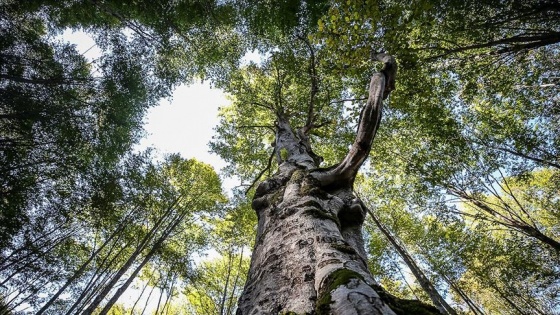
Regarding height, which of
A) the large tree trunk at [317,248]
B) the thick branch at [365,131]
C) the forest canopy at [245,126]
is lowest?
the large tree trunk at [317,248]

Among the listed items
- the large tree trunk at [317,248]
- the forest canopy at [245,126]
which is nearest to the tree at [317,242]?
the large tree trunk at [317,248]

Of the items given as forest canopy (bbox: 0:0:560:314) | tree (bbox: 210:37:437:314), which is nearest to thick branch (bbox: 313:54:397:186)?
tree (bbox: 210:37:437:314)

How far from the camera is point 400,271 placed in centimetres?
1224

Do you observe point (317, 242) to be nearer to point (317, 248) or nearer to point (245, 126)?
point (317, 248)

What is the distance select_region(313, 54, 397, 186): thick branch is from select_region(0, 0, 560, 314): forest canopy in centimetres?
180

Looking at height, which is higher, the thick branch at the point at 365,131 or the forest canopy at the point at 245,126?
the forest canopy at the point at 245,126

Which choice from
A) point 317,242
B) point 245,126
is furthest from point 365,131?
point 245,126

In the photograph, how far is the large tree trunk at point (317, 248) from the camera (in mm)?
1184

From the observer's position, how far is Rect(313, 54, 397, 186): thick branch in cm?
228

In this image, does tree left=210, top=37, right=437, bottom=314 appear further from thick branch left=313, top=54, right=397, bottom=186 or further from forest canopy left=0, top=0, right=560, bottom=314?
forest canopy left=0, top=0, right=560, bottom=314

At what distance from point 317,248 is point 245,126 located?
653 centimetres

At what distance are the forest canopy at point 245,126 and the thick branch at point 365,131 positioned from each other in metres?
1.80

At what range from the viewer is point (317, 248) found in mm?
1725

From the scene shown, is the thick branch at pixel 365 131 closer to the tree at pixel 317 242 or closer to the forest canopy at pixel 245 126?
the tree at pixel 317 242
